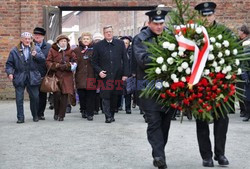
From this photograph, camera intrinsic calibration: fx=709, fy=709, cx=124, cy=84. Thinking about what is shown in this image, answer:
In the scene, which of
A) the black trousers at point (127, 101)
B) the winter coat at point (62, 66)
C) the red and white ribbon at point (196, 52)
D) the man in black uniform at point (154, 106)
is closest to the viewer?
the red and white ribbon at point (196, 52)

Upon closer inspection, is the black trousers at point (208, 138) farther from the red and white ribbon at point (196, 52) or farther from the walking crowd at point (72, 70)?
the walking crowd at point (72, 70)

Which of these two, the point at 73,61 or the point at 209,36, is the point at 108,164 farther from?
the point at 73,61

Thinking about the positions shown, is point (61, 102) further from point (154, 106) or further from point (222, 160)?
point (222, 160)

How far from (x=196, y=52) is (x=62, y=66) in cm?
652

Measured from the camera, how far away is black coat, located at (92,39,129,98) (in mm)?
13547

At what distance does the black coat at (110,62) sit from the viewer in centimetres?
1355

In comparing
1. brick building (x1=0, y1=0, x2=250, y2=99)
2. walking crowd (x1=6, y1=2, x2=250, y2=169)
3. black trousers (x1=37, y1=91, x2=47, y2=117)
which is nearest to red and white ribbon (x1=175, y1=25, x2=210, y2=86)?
walking crowd (x1=6, y1=2, x2=250, y2=169)

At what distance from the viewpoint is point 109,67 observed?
44.5ft

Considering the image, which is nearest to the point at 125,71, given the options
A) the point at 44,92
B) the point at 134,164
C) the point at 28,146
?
the point at 44,92

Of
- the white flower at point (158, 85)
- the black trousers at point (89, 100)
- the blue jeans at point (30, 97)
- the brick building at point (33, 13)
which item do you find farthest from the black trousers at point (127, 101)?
the white flower at point (158, 85)

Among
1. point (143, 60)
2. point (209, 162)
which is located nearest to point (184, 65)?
point (143, 60)

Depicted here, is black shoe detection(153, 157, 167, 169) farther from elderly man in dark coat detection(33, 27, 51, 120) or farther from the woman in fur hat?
elderly man in dark coat detection(33, 27, 51, 120)

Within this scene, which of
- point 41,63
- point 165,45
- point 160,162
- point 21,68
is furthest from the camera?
Result: point 41,63

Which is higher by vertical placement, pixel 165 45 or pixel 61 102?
pixel 165 45
